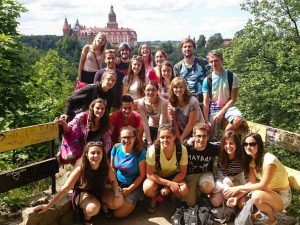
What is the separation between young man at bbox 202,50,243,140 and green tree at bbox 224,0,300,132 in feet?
44.4

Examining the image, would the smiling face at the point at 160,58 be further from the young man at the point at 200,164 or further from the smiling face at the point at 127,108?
the young man at the point at 200,164

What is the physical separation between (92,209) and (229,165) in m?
1.71

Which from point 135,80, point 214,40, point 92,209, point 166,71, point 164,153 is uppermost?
point 214,40

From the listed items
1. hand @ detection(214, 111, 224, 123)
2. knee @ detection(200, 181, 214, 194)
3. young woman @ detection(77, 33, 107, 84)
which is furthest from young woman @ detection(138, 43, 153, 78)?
knee @ detection(200, 181, 214, 194)

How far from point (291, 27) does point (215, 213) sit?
60.2ft

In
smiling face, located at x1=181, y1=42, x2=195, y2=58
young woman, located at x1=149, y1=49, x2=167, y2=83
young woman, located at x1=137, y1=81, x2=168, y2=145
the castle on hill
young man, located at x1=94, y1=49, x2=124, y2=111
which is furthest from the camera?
the castle on hill

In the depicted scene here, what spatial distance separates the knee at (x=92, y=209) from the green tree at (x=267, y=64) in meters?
15.4

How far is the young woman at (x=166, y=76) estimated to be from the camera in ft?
18.7

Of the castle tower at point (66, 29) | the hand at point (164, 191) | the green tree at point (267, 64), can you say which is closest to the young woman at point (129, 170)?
the hand at point (164, 191)

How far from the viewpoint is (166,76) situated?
18.8ft

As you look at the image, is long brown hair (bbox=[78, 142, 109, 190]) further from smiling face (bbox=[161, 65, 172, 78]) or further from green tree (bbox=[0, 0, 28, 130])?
green tree (bbox=[0, 0, 28, 130])

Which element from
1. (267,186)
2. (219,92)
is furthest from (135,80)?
(267,186)

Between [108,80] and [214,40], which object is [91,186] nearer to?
[108,80]

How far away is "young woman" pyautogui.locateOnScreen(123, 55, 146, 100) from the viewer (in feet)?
19.2
